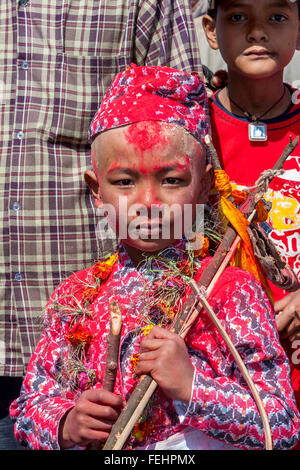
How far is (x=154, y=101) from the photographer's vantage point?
69.2 inches

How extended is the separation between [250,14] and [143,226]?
40.3 inches

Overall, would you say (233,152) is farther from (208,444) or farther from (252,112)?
(208,444)

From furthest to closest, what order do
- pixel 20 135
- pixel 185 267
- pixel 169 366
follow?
1. pixel 20 135
2. pixel 185 267
3. pixel 169 366

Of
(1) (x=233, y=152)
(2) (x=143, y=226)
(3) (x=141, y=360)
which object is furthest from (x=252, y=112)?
(3) (x=141, y=360)

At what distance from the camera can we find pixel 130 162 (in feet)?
5.57

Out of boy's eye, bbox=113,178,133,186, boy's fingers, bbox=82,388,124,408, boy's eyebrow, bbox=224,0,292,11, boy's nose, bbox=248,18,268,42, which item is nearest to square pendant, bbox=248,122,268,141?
boy's nose, bbox=248,18,268,42

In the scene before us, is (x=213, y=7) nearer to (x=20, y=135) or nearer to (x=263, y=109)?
(x=263, y=109)

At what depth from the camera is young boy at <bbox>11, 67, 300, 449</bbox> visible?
5.08 feet

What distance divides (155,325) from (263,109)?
1.09m

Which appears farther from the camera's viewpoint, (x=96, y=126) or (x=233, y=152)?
(x=233, y=152)

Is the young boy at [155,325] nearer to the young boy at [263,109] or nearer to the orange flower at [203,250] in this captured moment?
the orange flower at [203,250]

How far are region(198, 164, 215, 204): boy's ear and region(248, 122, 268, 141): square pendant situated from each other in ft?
1.82

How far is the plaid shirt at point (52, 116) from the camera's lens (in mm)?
2439

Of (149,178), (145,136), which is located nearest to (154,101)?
(145,136)
